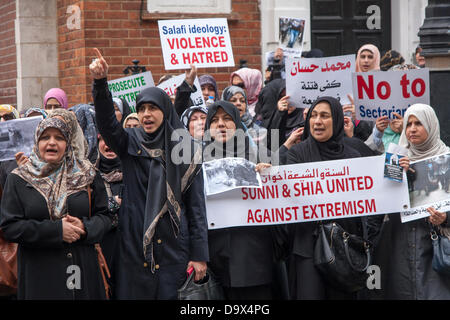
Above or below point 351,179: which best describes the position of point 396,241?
below

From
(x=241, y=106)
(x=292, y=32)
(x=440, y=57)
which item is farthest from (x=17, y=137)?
(x=292, y=32)

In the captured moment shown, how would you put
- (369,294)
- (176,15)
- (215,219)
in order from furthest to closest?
(176,15) < (369,294) < (215,219)

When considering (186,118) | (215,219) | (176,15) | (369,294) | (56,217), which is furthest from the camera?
(176,15)

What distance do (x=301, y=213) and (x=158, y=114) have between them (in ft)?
4.02

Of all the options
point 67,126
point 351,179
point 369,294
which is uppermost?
point 67,126

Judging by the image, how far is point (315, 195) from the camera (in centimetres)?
564

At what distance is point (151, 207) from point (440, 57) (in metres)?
2.89

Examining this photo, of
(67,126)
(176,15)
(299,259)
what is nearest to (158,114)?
(67,126)

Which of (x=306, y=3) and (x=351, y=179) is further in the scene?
(x=306, y=3)

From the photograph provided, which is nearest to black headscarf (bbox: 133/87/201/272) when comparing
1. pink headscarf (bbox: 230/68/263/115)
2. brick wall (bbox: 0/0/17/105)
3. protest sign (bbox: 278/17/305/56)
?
pink headscarf (bbox: 230/68/263/115)

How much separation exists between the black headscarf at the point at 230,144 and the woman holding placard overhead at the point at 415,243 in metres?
1.09

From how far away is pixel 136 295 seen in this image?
5074 millimetres

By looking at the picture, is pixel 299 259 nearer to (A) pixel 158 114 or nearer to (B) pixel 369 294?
(B) pixel 369 294

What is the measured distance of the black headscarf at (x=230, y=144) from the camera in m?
5.59
